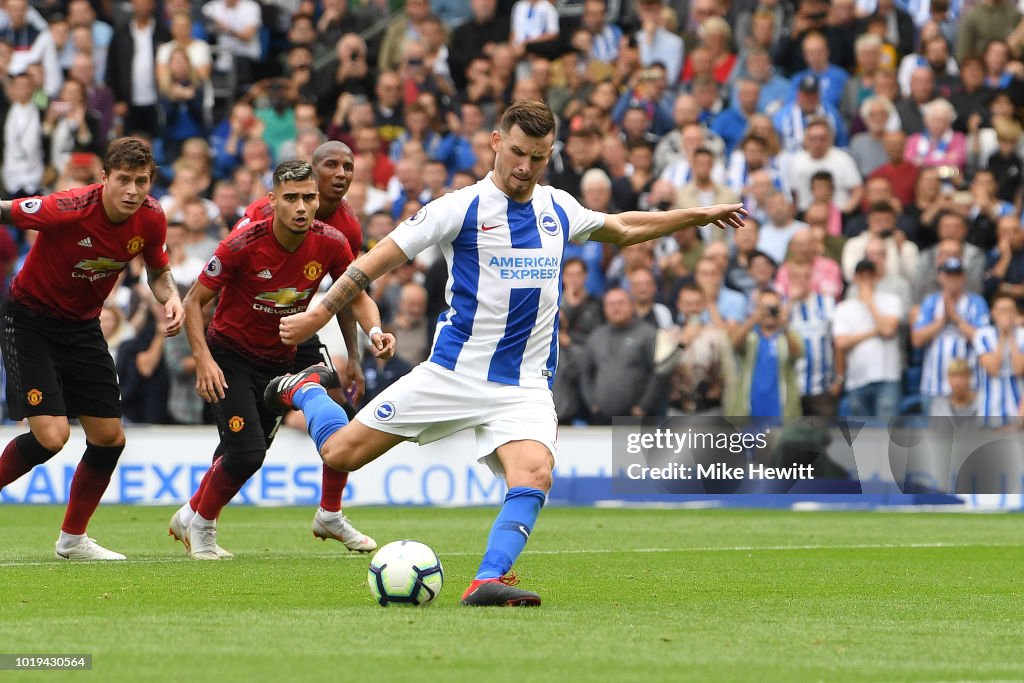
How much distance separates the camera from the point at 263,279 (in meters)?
11.0

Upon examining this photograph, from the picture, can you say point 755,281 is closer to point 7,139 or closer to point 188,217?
point 188,217

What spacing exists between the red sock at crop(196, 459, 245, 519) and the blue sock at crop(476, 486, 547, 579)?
348 cm

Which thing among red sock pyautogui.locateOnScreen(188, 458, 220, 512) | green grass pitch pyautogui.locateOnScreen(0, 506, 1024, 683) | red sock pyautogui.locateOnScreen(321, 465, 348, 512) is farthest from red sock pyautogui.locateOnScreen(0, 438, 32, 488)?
red sock pyautogui.locateOnScreen(321, 465, 348, 512)

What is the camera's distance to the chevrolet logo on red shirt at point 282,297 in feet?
36.3

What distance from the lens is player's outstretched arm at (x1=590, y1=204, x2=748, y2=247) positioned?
896 cm

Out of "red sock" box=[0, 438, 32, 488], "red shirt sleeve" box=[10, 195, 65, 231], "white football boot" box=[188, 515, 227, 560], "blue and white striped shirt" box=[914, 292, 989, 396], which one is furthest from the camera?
"blue and white striped shirt" box=[914, 292, 989, 396]

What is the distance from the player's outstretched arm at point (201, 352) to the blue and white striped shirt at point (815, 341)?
8.81m

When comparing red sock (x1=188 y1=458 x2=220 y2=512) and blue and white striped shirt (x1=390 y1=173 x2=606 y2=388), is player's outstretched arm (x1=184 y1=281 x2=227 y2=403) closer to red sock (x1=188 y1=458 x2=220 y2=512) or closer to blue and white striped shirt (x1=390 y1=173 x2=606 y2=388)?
red sock (x1=188 y1=458 x2=220 y2=512)

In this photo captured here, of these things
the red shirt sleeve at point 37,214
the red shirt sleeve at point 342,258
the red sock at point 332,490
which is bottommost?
the red sock at point 332,490

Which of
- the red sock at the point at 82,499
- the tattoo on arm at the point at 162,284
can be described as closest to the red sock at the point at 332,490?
the red sock at the point at 82,499

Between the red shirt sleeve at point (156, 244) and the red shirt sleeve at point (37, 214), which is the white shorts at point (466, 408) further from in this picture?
the red shirt sleeve at point (37, 214)

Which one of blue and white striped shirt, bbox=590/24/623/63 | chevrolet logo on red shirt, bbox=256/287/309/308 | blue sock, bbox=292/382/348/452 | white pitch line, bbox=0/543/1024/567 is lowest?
white pitch line, bbox=0/543/1024/567

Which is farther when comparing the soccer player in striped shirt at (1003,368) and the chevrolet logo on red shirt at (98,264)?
the soccer player in striped shirt at (1003,368)

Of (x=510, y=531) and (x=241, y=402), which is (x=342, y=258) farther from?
(x=510, y=531)
